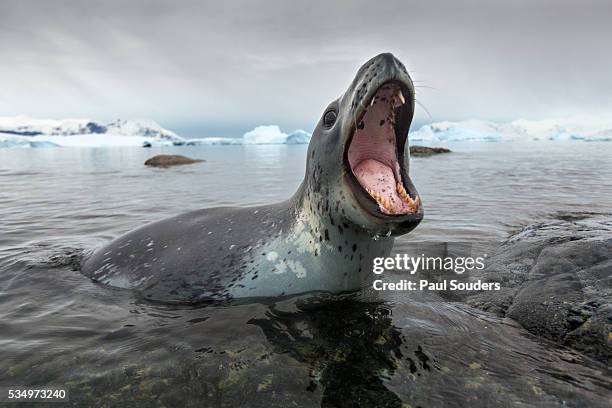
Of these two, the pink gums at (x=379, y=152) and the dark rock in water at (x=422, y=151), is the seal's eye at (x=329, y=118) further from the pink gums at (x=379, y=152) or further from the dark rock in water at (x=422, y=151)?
the dark rock in water at (x=422, y=151)

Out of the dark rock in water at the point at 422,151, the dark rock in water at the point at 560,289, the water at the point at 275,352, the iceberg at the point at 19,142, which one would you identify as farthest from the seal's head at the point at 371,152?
the iceberg at the point at 19,142

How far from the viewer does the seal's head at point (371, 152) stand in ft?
9.31

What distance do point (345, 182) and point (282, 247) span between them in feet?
2.67

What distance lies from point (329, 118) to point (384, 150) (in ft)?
1.62

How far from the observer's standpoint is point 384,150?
10.9ft

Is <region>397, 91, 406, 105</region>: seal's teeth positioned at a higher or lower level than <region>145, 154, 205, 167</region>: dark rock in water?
higher

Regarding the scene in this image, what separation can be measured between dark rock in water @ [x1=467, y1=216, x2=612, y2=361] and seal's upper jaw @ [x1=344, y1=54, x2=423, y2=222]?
3.80 ft

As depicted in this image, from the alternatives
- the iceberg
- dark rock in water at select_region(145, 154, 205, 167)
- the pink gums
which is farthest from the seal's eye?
the iceberg

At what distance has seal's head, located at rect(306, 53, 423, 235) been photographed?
112 inches

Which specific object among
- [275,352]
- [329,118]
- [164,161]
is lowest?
[275,352]

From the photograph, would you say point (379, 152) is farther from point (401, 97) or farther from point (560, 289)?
point (560, 289)

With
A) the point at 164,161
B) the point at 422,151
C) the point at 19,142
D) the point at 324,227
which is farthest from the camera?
the point at 19,142

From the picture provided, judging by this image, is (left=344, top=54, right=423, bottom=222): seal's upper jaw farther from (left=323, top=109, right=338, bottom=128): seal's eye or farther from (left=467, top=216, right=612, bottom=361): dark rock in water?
(left=467, top=216, right=612, bottom=361): dark rock in water

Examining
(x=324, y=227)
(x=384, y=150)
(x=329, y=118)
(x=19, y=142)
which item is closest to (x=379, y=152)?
(x=384, y=150)
